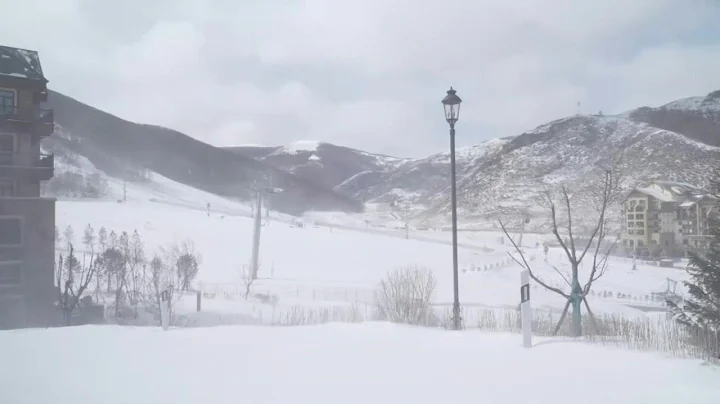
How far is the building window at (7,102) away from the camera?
3736mm

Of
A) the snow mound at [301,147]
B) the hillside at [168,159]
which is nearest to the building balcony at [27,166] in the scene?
the hillside at [168,159]

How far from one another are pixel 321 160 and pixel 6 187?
308 cm

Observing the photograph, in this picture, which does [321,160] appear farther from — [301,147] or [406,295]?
[406,295]

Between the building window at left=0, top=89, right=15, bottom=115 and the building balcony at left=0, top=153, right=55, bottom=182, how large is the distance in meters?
0.32

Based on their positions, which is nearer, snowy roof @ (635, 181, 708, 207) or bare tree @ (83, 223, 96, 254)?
bare tree @ (83, 223, 96, 254)

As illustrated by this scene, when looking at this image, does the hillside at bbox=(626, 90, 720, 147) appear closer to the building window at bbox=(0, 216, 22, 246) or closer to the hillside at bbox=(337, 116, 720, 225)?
the hillside at bbox=(337, 116, 720, 225)

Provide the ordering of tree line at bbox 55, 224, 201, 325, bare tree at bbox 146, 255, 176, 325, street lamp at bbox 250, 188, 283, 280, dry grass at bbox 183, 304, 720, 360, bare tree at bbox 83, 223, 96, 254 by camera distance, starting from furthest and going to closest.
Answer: street lamp at bbox 250, 188, 283, 280
bare tree at bbox 146, 255, 176, 325
bare tree at bbox 83, 223, 96, 254
tree line at bbox 55, 224, 201, 325
dry grass at bbox 183, 304, 720, 360

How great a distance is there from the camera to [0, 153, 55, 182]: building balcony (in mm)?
3753

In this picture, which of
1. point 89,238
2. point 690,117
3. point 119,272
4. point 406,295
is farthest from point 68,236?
point 690,117

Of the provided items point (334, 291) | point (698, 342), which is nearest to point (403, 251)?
point (334, 291)

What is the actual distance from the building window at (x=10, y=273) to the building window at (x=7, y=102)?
1.12 metres

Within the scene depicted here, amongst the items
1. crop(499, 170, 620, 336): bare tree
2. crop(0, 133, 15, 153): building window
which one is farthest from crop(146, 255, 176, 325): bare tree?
crop(499, 170, 620, 336): bare tree

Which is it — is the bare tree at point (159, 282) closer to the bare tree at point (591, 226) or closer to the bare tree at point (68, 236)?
the bare tree at point (68, 236)

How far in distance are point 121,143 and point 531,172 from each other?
4.25m
